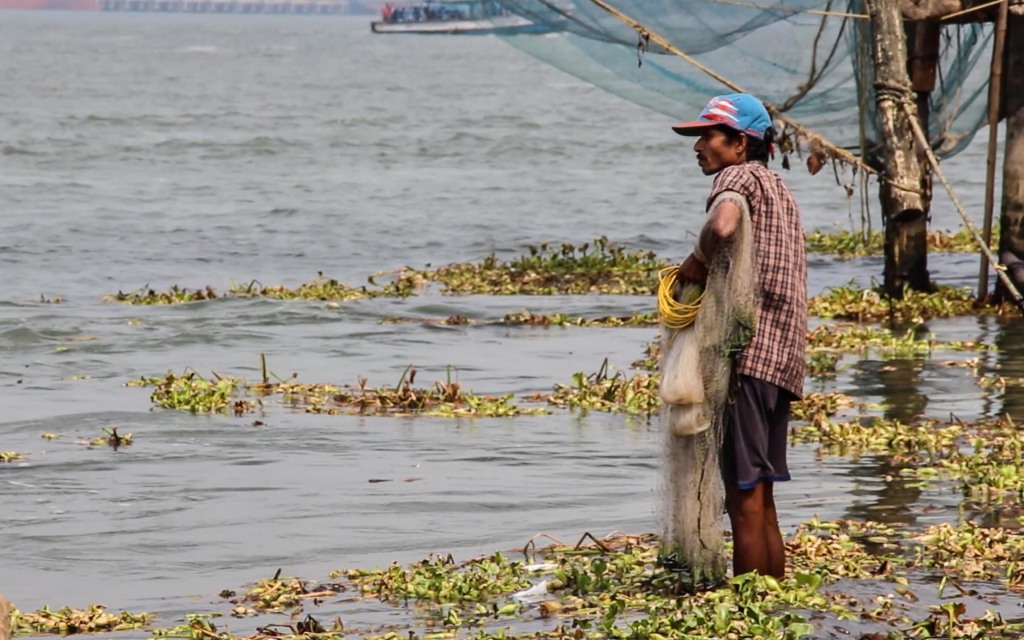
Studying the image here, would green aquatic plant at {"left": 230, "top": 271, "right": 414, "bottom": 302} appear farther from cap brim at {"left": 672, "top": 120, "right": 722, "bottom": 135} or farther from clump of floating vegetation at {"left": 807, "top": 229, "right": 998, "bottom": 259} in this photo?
cap brim at {"left": 672, "top": 120, "right": 722, "bottom": 135}

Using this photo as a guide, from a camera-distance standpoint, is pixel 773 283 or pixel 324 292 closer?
pixel 773 283

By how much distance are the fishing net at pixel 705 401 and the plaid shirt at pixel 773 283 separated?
4 centimetres

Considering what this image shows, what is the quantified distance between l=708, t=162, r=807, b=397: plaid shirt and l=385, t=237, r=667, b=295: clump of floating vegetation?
348 inches

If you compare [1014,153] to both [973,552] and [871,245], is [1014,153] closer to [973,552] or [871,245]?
[871,245]

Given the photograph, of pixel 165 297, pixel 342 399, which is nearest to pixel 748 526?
pixel 342 399

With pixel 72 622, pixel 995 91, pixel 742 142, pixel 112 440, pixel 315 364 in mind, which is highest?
pixel 995 91

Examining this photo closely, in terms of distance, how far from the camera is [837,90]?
40.4 feet

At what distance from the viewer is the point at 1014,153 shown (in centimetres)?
1157

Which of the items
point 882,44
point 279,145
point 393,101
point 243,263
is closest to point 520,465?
point 882,44

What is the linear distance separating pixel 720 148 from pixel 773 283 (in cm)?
44

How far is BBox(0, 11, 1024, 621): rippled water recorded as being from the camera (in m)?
6.93

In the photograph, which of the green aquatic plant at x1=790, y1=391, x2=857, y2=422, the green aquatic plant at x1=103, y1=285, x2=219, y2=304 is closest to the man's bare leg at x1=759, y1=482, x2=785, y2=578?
the green aquatic plant at x1=790, y1=391, x2=857, y2=422

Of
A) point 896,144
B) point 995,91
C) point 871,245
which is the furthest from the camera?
point 871,245

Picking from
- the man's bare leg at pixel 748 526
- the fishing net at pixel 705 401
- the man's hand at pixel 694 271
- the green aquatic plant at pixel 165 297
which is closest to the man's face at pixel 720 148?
the fishing net at pixel 705 401
